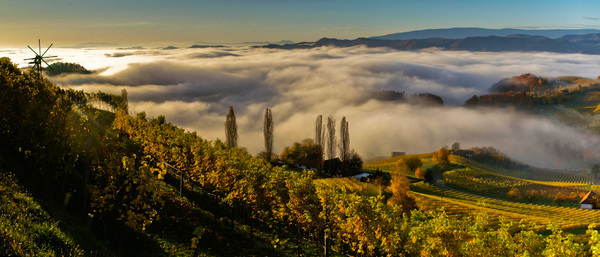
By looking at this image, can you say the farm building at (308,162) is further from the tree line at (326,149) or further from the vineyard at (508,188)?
the vineyard at (508,188)

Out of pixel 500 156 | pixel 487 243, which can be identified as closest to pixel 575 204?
pixel 500 156

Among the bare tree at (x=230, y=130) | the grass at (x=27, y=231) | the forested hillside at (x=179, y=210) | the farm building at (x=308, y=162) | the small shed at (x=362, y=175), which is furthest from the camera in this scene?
the farm building at (x=308, y=162)

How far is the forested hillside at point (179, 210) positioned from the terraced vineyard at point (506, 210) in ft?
108

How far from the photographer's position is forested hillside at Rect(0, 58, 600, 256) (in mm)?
13734

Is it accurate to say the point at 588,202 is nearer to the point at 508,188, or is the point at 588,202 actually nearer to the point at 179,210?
the point at 508,188

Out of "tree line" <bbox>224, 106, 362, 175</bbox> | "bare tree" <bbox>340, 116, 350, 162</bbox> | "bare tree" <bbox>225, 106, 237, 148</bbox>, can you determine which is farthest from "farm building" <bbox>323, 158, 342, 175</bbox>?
"bare tree" <bbox>225, 106, 237, 148</bbox>

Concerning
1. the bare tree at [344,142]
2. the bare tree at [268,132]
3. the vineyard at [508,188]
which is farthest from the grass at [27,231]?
the vineyard at [508,188]

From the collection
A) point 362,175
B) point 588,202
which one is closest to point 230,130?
point 362,175

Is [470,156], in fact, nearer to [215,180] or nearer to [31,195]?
[215,180]

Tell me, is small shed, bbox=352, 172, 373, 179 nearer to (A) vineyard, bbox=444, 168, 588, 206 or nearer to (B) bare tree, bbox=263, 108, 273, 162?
(B) bare tree, bbox=263, 108, 273, 162

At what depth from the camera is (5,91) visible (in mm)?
22500

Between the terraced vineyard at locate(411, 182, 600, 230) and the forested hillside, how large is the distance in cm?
3300

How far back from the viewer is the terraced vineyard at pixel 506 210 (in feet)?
196

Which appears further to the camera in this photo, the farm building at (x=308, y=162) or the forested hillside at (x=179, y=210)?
the farm building at (x=308, y=162)
